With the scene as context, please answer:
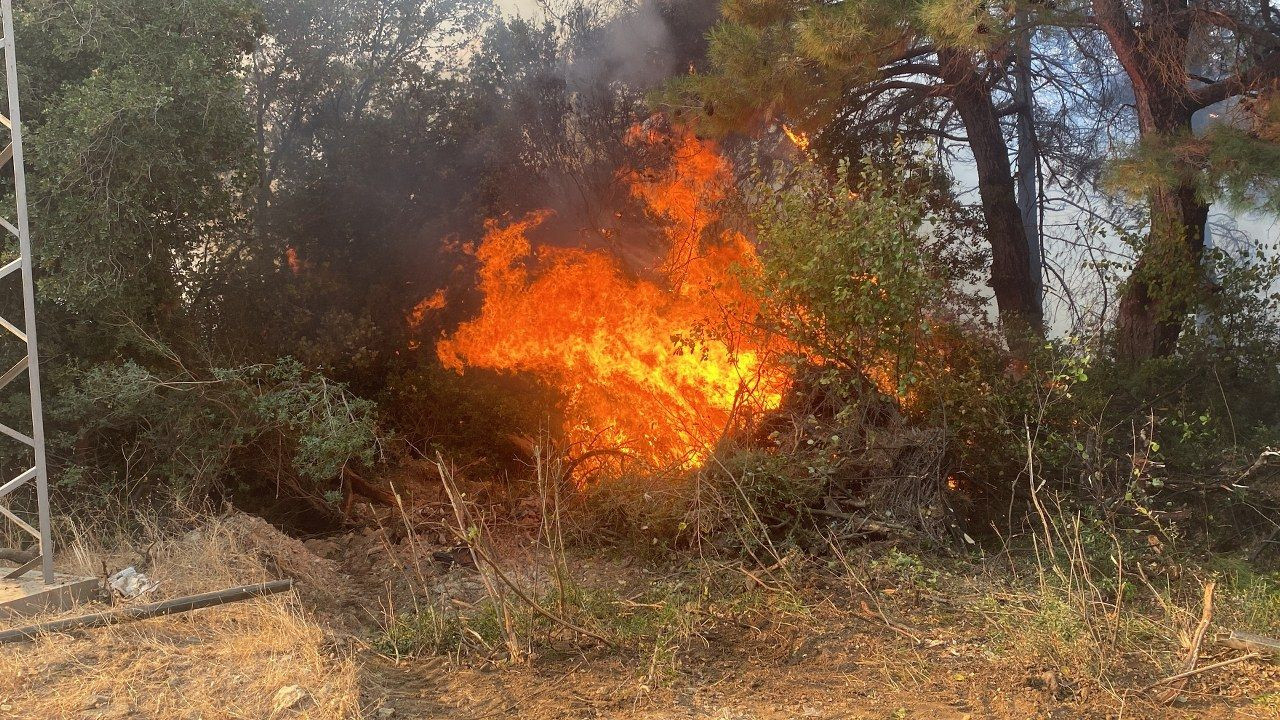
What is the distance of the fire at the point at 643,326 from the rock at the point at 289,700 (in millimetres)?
4924

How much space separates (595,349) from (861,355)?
4199mm

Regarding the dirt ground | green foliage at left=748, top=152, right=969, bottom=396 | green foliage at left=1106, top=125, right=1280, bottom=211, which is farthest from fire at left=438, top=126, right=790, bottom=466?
green foliage at left=1106, top=125, right=1280, bottom=211

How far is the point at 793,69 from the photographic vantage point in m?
10.4

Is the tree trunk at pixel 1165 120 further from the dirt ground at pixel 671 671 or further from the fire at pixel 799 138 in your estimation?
the dirt ground at pixel 671 671

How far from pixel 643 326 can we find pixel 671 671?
663cm

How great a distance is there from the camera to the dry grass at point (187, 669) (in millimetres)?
4875

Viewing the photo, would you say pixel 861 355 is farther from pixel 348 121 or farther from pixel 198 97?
pixel 348 121

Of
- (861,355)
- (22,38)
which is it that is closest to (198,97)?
(22,38)

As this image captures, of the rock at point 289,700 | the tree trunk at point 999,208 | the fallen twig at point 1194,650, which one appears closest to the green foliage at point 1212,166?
the tree trunk at point 999,208

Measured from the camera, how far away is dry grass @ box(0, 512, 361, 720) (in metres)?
4.88

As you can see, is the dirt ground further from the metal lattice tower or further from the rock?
the metal lattice tower

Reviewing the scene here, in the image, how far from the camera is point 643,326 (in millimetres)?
11906

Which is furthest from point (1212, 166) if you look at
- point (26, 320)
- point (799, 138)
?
point (26, 320)

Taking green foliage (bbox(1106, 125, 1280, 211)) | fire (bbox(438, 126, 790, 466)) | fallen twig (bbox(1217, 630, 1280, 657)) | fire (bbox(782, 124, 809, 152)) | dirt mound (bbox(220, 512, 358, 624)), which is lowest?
dirt mound (bbox(220, 512, 358, 624))
